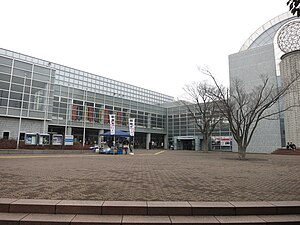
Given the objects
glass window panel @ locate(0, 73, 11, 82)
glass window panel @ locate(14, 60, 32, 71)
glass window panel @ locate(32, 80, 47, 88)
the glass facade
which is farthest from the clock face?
glass window panel @ locate(0, 73, 11, 82)

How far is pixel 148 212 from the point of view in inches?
188

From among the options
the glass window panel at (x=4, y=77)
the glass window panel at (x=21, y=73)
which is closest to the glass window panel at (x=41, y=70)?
the glass window panel at (x=21, y=73)

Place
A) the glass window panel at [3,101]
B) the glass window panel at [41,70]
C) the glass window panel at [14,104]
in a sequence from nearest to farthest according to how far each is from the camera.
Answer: the glass window panel at [3,101]
the glass window panel at [14,104]
the glass window panel at [41,70]

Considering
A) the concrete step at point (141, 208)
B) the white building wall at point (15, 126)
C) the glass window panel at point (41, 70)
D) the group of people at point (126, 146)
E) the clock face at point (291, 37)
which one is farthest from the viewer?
the clock face at point (291, 37)

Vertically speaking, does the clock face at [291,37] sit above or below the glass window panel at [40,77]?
above

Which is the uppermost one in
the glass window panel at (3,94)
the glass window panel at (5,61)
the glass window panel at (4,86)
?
the glass window panel at (5,61)

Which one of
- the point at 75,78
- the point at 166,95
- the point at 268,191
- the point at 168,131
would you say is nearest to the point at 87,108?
the point at 75,78

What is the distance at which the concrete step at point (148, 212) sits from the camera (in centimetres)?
447

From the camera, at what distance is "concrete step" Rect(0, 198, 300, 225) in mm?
4469

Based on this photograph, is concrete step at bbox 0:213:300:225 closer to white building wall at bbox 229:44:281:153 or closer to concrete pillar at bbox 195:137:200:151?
white building wall at bbox 229:44:281:153

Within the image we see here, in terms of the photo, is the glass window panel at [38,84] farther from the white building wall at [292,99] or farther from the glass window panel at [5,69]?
the white building wall at [292,99]

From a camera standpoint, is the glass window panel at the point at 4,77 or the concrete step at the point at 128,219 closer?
the concrete step at the point at 128,219

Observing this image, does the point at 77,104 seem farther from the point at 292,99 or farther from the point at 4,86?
the point at 292,99

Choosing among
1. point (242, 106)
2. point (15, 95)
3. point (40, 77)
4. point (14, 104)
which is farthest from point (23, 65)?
point (242, 106)
